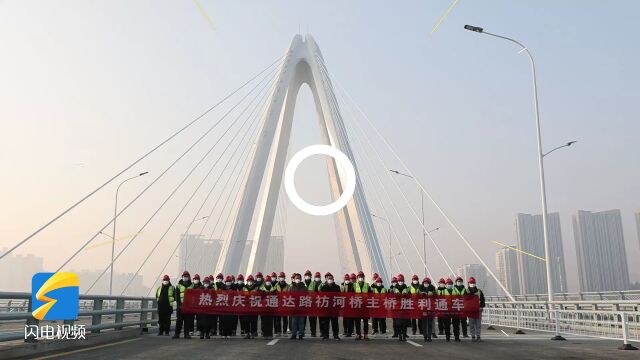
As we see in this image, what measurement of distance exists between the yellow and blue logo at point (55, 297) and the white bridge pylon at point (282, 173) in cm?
1460

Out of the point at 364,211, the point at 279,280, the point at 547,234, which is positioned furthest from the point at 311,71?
the point at 279,280

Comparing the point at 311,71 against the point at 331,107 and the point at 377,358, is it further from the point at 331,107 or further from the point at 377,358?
the point at 377,358

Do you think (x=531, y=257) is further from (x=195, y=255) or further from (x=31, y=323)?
(x=31, y=323)

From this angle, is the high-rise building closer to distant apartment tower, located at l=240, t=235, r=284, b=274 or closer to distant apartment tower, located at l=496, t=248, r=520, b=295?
distant apartment tower, located at l=496, t=248, r=520, b=295

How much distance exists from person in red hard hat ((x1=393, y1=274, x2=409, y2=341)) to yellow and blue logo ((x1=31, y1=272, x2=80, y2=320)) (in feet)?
26.5

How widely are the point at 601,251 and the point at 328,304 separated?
300ft

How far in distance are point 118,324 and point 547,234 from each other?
15.7m

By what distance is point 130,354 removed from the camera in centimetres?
991

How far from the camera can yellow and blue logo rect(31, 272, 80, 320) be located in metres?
10.0

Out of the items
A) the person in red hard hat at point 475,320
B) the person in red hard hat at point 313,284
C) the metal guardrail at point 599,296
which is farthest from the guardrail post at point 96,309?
the metal guardrail at point 599,296

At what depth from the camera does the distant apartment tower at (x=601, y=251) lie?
290ft

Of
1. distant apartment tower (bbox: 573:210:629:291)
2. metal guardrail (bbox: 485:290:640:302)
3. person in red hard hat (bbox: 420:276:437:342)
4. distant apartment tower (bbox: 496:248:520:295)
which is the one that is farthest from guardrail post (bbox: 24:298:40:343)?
distant apartment tower (bbox: 573:210:629:291)

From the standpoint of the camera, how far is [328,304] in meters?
15.3

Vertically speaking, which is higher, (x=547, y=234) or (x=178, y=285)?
(x=547, y=234)
